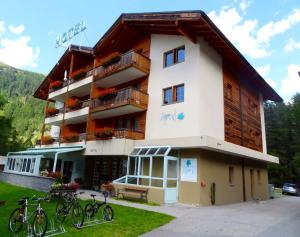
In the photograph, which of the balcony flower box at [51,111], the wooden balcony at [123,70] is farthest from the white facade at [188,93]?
the balcony flower box at [51,111]

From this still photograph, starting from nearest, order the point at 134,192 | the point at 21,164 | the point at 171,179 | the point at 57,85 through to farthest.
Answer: the point at 134,192, the point at 171,179, the point at 21,164, the point at 57,85

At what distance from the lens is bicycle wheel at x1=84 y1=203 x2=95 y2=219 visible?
385 inches

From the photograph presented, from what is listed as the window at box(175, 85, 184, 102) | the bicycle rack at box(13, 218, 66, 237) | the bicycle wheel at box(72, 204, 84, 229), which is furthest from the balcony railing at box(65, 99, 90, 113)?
the bicycle rack at box(13, 218, 66, 237)

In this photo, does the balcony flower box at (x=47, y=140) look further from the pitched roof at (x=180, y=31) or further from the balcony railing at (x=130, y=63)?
the pitched roof at (x=180, y=31)

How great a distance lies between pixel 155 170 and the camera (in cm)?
1734

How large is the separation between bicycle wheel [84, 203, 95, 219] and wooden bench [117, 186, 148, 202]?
573cm

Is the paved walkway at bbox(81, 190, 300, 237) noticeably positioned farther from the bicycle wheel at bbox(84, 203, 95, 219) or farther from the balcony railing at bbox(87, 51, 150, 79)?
the balcony railing at bbox(87, 51, 150, 79)

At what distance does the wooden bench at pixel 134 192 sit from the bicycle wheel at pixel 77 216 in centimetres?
625

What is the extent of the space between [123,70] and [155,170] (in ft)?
25.1

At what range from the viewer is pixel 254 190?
22.2 metres

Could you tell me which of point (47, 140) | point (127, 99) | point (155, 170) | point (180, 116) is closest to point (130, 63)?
point (127, 99)

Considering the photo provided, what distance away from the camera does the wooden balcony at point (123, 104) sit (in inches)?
737

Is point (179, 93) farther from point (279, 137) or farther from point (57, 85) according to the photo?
point (279, 137)

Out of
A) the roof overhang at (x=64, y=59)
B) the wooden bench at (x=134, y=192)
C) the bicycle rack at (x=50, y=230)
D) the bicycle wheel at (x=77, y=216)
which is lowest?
the bicycle rack at (x=50, y=230)
